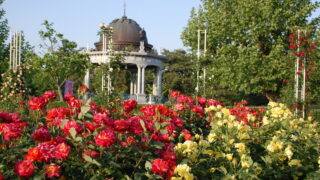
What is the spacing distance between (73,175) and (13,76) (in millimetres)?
14257

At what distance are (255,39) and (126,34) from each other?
36.4 ft

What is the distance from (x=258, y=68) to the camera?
2033cm

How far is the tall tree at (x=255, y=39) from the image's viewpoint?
20047 millimetres

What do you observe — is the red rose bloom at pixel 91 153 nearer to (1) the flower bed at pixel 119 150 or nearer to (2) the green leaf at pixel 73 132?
(1) the flower bed at pixel 119 150

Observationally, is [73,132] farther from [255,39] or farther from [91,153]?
[255,39]

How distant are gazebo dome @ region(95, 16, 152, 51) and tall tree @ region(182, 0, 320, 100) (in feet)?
26.2

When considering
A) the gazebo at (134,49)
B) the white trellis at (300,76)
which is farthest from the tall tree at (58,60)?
the white trellis at (300,76)

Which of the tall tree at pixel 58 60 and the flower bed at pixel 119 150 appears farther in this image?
the tall tree at pixel 58 60

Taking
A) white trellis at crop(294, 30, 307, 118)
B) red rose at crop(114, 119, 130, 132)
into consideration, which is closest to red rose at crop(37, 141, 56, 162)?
red rose at crop(114, 119, 130, 132)

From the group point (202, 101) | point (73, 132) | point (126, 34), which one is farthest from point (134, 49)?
point (73, 132)

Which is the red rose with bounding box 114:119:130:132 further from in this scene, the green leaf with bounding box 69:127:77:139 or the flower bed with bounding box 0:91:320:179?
the green leaf with bounding box 69:127:77:139

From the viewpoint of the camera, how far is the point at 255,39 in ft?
69.4

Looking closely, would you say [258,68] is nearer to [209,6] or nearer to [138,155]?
[209,6]

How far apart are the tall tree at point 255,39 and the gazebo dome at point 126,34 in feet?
26.2
